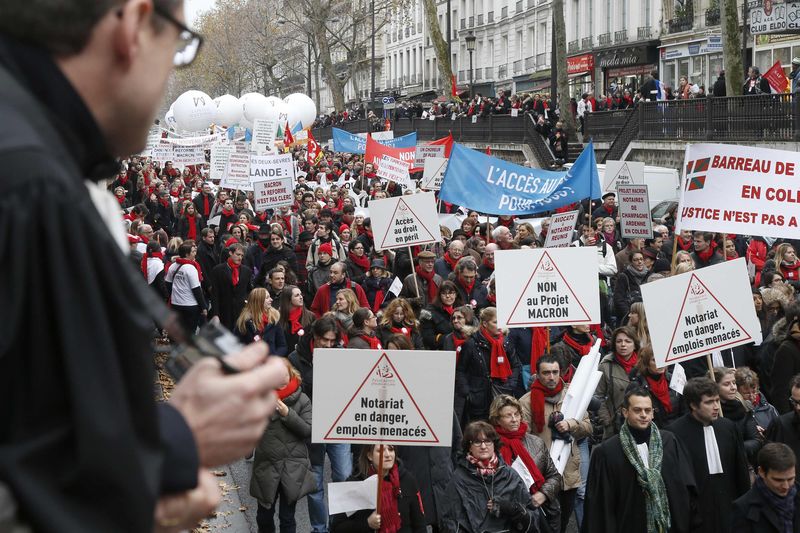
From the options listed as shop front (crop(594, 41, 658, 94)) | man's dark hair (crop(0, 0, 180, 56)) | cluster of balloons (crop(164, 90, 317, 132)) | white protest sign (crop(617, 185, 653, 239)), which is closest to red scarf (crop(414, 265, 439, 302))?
white protest sign (crop(617, 185, 653, 239))

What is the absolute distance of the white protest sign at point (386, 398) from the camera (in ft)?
21.8

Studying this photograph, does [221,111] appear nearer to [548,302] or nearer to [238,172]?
[238,172]

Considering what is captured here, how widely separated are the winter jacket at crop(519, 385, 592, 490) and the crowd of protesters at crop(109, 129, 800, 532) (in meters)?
0.01

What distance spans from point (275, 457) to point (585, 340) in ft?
11.6

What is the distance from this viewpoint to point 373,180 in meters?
30.6

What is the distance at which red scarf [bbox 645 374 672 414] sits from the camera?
27.3 feet

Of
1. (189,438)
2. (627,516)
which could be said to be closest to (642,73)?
(627,516)

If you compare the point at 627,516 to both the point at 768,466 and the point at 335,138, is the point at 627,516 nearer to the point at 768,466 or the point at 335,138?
the point at 768,466

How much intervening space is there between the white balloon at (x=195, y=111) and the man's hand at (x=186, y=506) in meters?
49.8

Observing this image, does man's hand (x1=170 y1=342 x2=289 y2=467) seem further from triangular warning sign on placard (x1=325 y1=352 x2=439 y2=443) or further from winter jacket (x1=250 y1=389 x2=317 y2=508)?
winter jacket (x1=250 y1=389 x2=317 y2=508)

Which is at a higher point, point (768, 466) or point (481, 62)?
point (481, 62)

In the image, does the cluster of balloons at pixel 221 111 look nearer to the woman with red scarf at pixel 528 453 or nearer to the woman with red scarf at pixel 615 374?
the woman with red scarf at pixel 615 374

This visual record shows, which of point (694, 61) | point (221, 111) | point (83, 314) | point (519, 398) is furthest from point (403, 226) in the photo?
point (221, 111)

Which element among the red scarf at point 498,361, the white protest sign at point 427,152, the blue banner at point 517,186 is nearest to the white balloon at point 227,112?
the white protest sign at point 427,152
